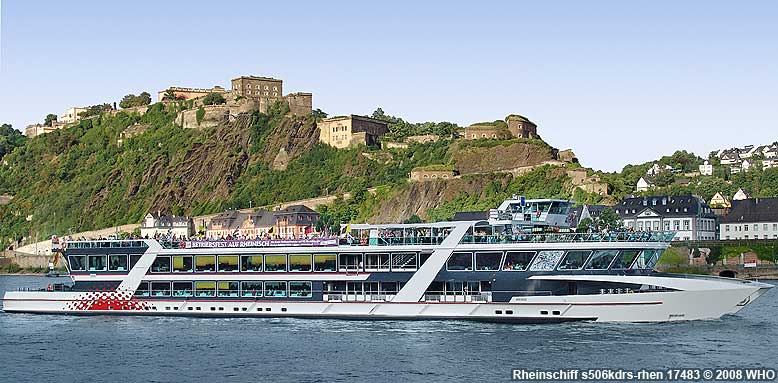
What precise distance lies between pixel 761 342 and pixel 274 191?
335 ft

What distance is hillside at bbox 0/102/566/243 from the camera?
124438mm

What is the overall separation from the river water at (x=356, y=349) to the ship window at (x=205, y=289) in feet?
5.52

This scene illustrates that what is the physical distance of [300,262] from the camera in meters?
47.7

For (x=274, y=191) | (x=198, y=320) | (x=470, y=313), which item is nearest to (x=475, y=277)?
(x=470, y=313)

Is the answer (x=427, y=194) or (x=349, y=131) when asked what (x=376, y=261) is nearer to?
(x=427, y=194)

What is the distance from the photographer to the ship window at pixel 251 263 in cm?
4838

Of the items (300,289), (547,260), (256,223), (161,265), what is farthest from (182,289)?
(256,223)

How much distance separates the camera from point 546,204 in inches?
1817

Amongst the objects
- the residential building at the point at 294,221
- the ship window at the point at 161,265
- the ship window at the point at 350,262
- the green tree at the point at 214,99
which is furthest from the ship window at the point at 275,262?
the green tree at the point at 214,99

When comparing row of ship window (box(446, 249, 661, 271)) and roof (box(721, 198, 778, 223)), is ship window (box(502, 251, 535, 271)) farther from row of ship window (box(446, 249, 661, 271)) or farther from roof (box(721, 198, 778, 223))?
roof (box(721, 198, 778, 223))

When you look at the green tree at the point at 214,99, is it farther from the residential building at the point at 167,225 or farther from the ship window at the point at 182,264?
the ship window at the point at 182,264

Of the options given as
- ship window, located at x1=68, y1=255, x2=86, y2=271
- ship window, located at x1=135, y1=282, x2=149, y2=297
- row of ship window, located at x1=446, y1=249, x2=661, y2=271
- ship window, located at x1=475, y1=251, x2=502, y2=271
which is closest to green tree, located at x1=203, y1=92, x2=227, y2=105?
ship window, located at x1=68, y1=255, x2=86, y2=271

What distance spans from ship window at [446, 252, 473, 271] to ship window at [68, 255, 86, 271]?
58.7ft

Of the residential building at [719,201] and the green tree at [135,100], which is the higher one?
the green tree at [135,100]
